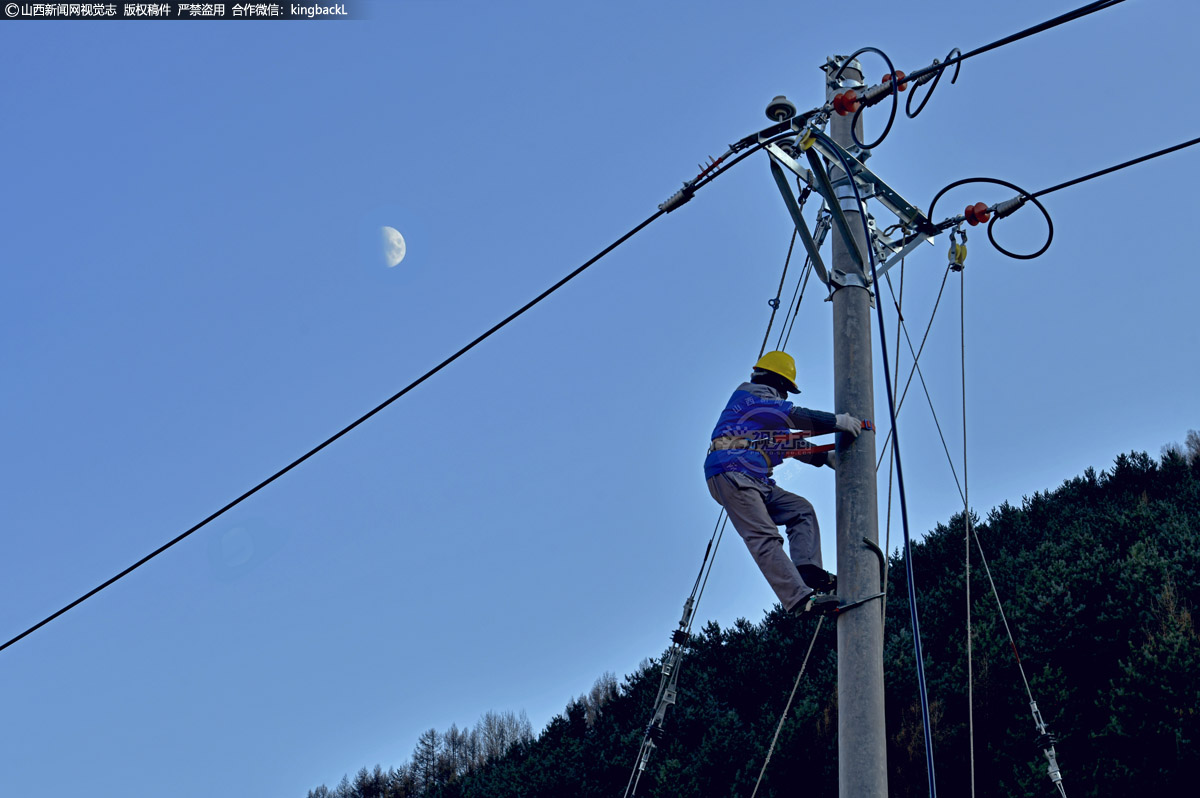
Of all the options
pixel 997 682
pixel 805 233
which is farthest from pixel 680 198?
pixel 997 682

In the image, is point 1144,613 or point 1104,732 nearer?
point 1104,732

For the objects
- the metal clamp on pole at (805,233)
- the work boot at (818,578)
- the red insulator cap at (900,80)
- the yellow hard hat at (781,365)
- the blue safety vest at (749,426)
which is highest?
the red insulator cap at (900,80)

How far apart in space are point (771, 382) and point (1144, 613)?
559 inches

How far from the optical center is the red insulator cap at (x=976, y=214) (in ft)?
22.9

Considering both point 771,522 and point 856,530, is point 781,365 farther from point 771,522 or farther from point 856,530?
point 856,530

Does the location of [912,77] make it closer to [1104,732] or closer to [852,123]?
[852,123]

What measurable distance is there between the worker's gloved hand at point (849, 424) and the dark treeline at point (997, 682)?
12.5 meters

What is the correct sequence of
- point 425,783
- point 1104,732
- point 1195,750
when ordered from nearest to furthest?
point 1195,750, point 1104,732, point 425,783

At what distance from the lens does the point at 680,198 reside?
7.02 meters

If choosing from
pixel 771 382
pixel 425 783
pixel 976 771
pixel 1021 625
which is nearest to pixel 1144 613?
pixel 1021 625

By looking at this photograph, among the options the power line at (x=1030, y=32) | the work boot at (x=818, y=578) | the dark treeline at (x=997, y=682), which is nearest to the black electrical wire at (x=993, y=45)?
the power line at (x=1030, y=32)

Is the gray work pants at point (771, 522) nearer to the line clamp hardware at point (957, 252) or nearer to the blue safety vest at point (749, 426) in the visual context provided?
the blue safety vest at point (749, 426)

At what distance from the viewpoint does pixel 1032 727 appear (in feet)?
57.1

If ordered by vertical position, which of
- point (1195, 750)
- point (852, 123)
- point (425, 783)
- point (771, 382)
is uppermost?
point (425, 783)
